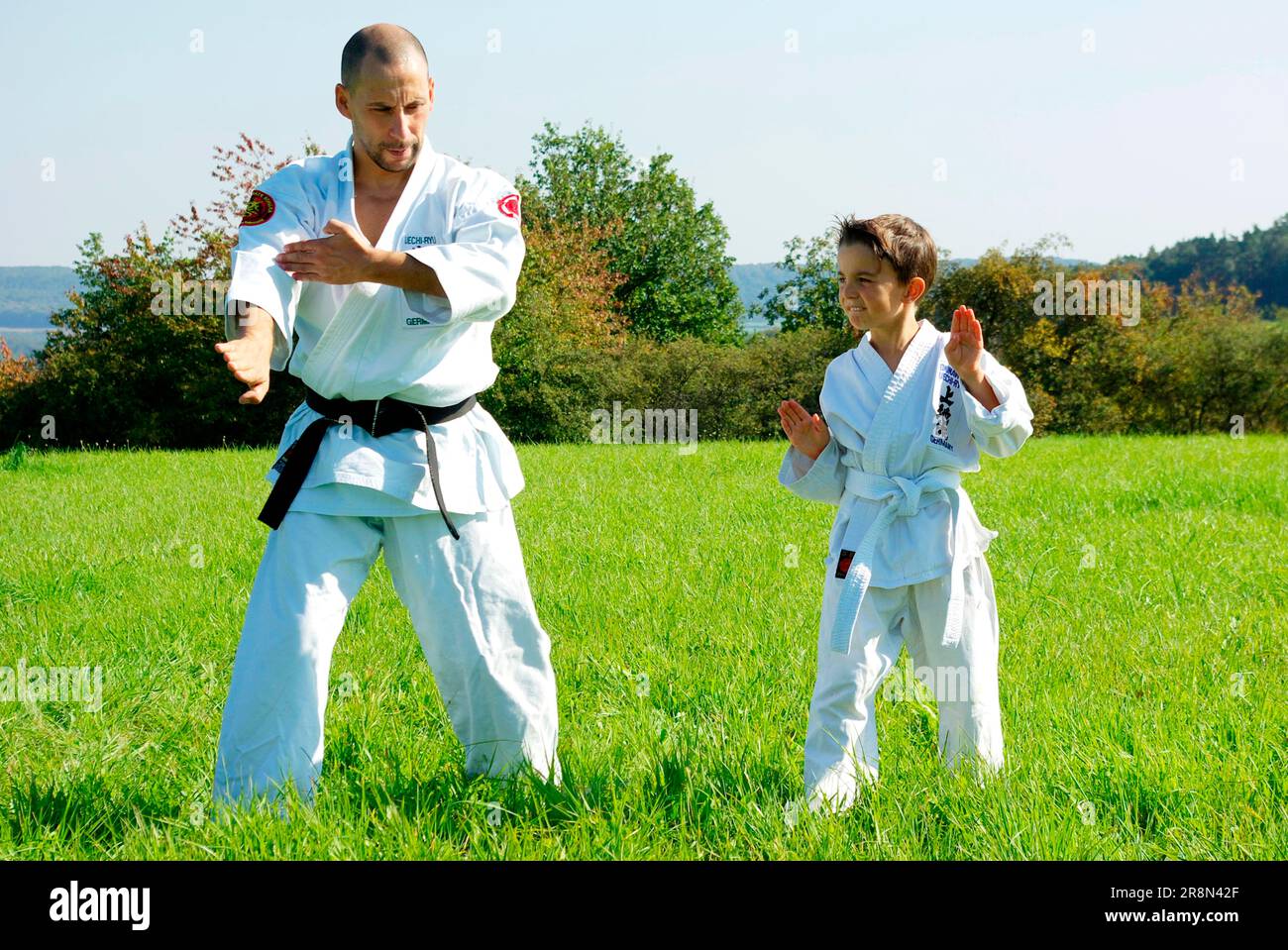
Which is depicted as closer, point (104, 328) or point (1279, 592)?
point (1279, 592)

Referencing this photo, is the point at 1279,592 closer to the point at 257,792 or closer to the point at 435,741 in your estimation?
the point at 435,741

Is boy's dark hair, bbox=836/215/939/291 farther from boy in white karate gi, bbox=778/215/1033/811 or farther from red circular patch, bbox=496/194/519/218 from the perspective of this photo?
red circular patch, bbox=496/194/519/218

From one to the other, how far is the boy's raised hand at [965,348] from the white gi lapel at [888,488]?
0.20 metres

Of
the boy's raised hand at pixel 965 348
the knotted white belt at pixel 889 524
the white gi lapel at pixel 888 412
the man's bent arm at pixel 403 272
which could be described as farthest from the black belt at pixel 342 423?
the boy's raised hand at pixel 965 348

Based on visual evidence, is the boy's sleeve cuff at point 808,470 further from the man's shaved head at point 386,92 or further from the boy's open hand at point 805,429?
the man's shaved head at point 386,92

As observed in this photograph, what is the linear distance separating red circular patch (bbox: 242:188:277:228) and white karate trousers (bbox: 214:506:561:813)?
90cm

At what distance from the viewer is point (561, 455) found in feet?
53.7

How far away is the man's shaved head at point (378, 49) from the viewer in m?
3.20

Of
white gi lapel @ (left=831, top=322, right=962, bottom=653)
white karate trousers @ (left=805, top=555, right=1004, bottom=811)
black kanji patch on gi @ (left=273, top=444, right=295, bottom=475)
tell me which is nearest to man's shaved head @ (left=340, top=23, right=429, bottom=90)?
black kanji patch on gi @ (left=273, top=444, right=295, bottom=475)

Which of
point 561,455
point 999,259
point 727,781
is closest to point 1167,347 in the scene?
point 999,259

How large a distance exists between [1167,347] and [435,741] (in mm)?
28561

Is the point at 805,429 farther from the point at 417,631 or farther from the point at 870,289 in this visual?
the point at 417,631

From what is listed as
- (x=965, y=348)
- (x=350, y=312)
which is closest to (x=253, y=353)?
(x=350, y=312)

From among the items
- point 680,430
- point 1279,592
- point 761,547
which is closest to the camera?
point 1279,592
